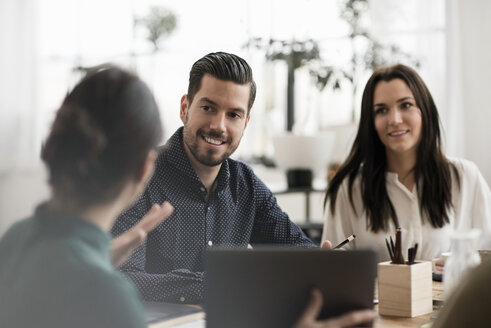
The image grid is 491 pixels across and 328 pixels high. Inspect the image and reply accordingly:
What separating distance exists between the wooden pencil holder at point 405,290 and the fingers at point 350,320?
0.54 metres

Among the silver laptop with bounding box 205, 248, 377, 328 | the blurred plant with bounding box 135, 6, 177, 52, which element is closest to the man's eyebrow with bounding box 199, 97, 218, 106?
the silver laptop with bounding box 205, 248, 377, 328

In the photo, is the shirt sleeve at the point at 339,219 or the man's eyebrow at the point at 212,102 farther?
the shirt sleeve at the point at 339,219

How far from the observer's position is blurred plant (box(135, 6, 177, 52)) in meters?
5.38

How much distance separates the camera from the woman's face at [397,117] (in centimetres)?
245

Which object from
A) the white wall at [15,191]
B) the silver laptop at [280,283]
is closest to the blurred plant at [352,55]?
the white wall at [15,191]

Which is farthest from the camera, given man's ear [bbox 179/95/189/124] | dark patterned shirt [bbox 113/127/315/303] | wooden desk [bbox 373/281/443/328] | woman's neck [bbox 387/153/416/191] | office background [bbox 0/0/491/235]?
office background [bbox 0/0/491/235]

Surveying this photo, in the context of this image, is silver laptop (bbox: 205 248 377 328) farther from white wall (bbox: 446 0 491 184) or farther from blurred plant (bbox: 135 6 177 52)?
blurred plant (bbox: 135 6 177 52)

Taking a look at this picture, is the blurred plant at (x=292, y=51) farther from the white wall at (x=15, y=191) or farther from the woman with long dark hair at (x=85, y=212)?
the woman with long dark hair at (x=85, y=212)

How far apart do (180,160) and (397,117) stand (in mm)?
887

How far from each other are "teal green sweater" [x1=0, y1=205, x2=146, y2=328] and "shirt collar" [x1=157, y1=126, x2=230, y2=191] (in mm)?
1092

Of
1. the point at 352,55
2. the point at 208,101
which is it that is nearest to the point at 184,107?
the point at 208,101

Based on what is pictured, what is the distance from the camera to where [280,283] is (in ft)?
3.29

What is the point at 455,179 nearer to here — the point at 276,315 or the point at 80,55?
the point at 276,315

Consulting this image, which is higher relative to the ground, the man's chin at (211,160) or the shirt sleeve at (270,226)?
the man's chin at (211,160)
